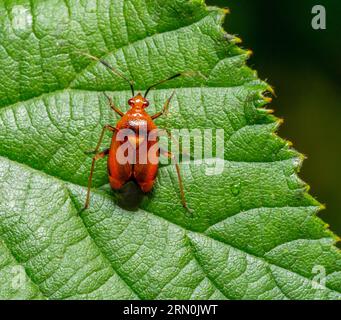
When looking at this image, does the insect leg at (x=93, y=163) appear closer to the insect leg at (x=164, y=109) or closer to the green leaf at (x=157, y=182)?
the green leaf at (x=157, y=182)

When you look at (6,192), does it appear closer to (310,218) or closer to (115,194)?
(115,194)

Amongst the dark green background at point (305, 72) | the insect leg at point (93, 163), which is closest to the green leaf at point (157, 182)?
the insect leg at point (93, 163)

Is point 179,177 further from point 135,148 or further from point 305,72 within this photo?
point 305,72

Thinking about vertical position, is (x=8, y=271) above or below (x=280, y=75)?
below

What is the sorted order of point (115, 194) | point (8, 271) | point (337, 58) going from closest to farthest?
point (8, 271), point (115, 194), point (337, 58)

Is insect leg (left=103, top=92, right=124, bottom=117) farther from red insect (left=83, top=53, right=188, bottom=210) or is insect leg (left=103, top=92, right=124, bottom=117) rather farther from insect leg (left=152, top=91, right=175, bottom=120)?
insect leg (left=152, top=91, right=175, bottom=120)

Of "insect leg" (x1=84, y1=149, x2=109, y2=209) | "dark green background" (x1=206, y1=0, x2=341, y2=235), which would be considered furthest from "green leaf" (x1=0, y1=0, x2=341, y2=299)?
"dark green background" (x1=206, y1=0, x2=341, y2=235)

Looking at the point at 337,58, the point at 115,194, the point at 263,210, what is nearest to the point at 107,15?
the point at 115,194

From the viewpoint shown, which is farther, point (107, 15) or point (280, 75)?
point (280, 75)
